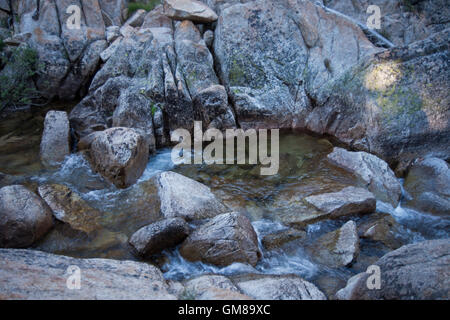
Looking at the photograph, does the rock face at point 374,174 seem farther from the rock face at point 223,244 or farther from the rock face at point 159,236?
the rock face at point 159,236

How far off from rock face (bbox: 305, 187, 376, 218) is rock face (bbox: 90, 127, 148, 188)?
14.2 ft

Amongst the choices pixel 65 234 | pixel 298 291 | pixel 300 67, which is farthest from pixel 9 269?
pixel 300 67

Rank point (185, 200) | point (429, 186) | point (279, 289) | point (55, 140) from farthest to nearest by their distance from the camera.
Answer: point (55, 140) → point (429, 186) → point (185, 200) → point (279, 289)

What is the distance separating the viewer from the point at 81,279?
13.8ft

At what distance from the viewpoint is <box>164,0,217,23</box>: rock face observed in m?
12.1

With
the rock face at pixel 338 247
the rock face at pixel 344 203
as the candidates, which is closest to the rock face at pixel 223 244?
the rock face at pixel 338 247

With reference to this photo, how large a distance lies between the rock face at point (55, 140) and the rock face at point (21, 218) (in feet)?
9.49

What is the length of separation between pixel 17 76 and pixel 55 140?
13.1 ft

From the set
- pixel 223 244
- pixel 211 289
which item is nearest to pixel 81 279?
pixel 211 289

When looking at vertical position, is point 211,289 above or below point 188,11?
below

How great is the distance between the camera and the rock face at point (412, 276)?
13.3 ft

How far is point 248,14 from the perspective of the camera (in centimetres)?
1183

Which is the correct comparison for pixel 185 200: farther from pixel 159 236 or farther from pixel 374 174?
pixel 374 174

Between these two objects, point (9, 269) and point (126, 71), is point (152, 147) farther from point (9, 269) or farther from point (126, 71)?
point (9, 269)
